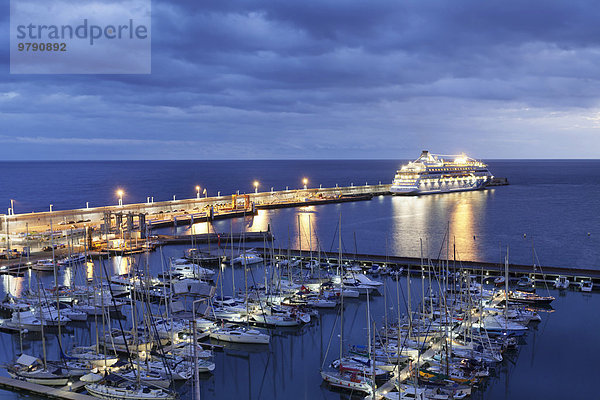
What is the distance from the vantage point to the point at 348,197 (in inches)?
3703

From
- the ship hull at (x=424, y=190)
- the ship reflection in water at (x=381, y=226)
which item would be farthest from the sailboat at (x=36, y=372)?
the ship hull at (x=424, y=190)

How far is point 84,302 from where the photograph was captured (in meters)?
28.7

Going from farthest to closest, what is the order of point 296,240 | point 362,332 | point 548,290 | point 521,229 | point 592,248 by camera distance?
1. point 521,229
2. point 296,240
3. point 592,248
4. point 548,290
5. point 362,332

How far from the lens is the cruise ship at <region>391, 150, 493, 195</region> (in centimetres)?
10450

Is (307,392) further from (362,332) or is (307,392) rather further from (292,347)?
(362,332)

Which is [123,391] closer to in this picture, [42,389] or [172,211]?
[42,389]

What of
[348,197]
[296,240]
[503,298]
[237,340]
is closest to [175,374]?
[237,340]

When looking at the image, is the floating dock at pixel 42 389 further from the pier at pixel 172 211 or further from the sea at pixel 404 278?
the pier at pixel 172 211

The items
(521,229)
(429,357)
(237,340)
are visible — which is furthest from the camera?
(521,229)

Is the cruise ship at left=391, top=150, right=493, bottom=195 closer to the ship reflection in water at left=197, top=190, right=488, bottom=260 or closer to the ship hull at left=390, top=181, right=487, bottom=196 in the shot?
the ship hull at left=390, top=181, right=487, bottom=196

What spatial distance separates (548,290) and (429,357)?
1520 centimetres

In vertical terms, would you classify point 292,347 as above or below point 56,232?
below

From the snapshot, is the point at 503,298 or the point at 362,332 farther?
the point at 503,298

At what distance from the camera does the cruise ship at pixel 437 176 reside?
104500 mm
